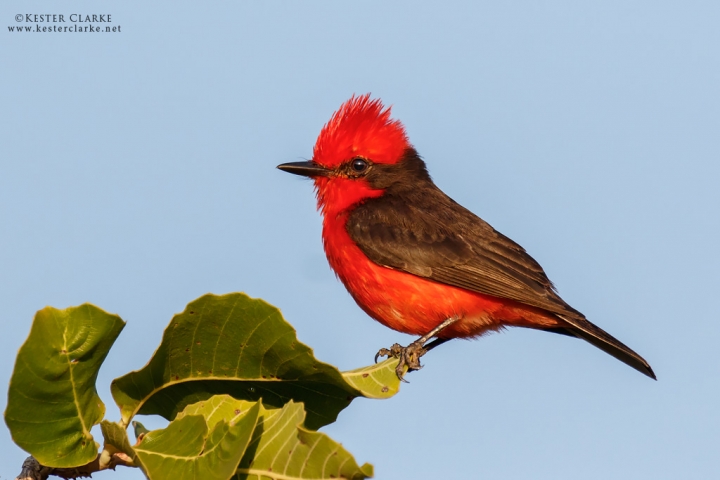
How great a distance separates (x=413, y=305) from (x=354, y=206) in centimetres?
116

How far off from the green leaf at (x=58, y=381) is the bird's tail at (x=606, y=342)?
169 inches

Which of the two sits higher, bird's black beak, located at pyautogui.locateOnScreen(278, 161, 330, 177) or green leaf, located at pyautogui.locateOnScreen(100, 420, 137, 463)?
bird's black beak, located at pyautogui.locateOnScreen(278, 161, 330, 177)

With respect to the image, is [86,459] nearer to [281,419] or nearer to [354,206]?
[281,419]

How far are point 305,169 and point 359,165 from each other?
0.51m

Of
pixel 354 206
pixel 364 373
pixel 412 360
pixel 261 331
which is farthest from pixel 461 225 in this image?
pixel 261 331

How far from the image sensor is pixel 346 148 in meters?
6.89

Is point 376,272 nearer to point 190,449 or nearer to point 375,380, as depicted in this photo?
point 375,380

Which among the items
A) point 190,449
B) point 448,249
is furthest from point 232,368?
point 448,249

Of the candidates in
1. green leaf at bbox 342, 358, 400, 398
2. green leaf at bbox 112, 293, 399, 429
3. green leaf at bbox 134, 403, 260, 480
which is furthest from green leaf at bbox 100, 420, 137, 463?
green leaf at bbox 342, 358, 400, 398

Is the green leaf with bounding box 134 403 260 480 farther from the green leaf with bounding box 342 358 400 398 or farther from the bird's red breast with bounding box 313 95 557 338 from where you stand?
the bird's red breast with bounding box 313 95 557 338

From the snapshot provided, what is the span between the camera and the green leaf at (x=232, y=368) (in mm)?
2730

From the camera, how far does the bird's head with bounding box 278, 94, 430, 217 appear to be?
6.84 metres

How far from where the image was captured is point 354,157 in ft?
22.9

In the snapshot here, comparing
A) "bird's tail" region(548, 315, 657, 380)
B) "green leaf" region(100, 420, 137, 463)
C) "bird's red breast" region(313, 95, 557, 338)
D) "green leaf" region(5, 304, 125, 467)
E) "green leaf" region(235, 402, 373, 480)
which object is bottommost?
A: "green leaf" region(235, 402, 373, 480)
